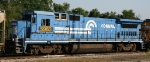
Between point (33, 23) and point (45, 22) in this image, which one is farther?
point (45, 22)

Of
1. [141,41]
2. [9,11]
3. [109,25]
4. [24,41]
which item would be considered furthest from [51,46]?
[9,11]

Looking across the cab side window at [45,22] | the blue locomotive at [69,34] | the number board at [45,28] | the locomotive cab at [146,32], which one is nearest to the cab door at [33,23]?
the blue locomotive at [69,34]

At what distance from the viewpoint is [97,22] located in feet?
66.7

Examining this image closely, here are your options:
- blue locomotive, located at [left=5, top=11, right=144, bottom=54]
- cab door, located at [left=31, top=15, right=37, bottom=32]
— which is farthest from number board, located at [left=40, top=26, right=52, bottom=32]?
cab door, located at [left=31, top=15, right=37, bottom=32]

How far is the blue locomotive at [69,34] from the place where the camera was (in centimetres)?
1667

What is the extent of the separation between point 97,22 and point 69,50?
3.44 meters

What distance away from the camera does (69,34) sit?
18438mm

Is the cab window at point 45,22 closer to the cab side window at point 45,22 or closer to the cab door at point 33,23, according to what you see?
the cab side window at point 45,22

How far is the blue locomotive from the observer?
1667 centimetres

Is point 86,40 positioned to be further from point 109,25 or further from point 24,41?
point 24,41

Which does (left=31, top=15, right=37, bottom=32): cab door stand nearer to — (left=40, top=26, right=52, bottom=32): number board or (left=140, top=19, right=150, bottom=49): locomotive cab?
(left=40, top=26, right=52, bottom=32): number board

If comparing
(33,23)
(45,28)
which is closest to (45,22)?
(45,28)

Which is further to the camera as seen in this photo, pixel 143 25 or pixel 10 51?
pixel 143 25

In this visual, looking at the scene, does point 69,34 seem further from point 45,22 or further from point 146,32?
point 146,32
